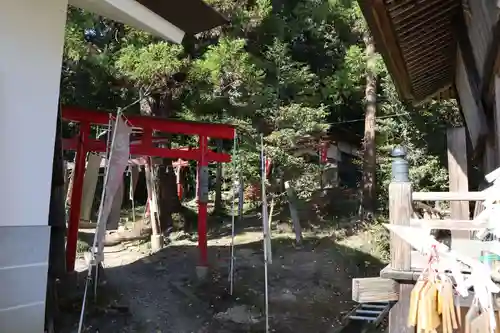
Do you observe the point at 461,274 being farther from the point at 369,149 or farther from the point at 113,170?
the point at 369,149

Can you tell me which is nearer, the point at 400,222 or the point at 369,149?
the point at 400,222

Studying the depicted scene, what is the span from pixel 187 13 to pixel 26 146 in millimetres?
2119

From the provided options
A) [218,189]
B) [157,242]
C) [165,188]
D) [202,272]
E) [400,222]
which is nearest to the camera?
[400,222]

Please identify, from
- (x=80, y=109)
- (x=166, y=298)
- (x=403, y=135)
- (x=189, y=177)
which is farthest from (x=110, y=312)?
(x=189, y=177)

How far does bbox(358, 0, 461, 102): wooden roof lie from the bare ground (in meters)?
4.84

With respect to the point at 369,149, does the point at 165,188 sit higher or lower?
lower

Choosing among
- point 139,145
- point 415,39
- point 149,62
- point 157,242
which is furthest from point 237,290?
point 415,39

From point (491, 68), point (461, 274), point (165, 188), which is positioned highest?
point (491, 68)

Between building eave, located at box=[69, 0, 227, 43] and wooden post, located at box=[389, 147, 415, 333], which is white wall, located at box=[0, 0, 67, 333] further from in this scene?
wooden post, located at box=[389, 147, 415, 333]

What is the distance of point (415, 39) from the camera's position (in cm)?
549

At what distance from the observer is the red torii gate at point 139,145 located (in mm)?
9195

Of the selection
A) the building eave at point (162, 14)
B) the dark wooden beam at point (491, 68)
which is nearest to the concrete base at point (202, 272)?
the building eave at point (162, 14)

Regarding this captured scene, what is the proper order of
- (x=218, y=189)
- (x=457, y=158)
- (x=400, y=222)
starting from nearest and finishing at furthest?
(x=400, y=222) < (x=457, y=158) < (x=218, y=189)

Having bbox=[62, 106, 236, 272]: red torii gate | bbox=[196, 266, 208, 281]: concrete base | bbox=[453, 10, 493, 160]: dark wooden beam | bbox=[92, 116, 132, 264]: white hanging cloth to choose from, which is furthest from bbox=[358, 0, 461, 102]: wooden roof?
bbox=[196, 266, 208, 281]: concrete base
